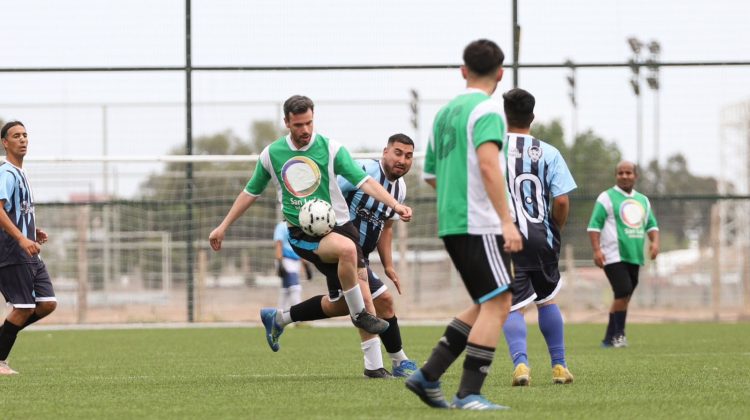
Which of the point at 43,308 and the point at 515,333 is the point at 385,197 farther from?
the point at 43,308

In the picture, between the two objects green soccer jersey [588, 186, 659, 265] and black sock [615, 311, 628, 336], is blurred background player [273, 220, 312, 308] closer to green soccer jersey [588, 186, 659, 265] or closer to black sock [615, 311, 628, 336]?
green soccer jersey [588, 186, 659, 265]

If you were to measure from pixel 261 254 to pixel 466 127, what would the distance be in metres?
20.3

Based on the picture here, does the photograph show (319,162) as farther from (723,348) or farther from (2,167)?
(723,348)

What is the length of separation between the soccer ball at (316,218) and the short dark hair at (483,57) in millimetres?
2175

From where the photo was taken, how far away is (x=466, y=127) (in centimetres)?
595

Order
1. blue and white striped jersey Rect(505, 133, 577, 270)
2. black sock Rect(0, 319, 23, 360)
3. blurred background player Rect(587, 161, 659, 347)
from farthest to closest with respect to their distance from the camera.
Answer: blurred background player Rect(587, 161, 659, 347) < black sock Rect(0, 319, 23, 360) < blue and white striped jersey Rect(505, 133, 577, 270)

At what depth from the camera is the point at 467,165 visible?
5.97 meters

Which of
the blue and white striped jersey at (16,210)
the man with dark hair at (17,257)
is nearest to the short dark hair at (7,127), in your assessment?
the man with dark hair at (17,257)

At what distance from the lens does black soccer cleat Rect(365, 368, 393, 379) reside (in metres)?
8.40

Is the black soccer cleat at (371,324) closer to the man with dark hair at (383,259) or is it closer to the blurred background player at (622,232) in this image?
the man with dark hair at (383,259)

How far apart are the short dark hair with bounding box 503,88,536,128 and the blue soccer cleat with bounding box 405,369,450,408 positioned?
239cm

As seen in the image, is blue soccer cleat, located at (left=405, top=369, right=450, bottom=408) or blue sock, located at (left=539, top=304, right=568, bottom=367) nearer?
blue soccer cleat, located at (left=405, top=369, right=450, bottom=408)

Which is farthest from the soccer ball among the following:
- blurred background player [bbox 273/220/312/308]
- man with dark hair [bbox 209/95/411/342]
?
blurred background player [bbox 273/220/312/308]

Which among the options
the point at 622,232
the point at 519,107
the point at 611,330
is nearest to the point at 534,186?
the point at 519,107
